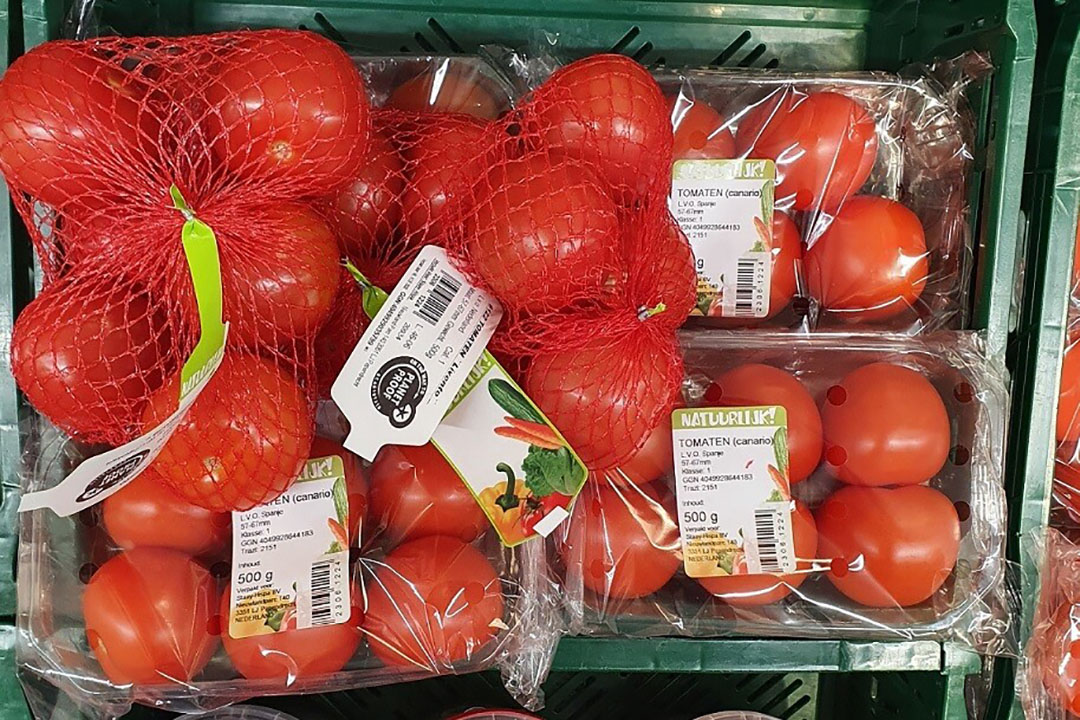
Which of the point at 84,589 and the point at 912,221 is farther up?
the point at 912,221

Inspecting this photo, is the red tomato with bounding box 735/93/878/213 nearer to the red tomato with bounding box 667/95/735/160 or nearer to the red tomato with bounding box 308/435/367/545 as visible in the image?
the red tomato with bounding box 667/95/735/160

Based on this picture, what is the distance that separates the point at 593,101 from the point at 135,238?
1.25 ft

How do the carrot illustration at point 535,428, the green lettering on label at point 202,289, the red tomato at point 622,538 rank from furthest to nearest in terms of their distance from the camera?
the red tomato at point 622,538 < the carrot illustration at point 535,428 < the green lettering on label at point 202,289

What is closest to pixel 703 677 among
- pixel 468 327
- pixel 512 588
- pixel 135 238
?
pixel 512 588

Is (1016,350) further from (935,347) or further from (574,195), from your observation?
(574,195)

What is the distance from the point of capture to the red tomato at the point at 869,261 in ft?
2.93

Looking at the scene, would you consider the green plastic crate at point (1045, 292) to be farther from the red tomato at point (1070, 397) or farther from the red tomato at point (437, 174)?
the red tomato at point (437, 174)

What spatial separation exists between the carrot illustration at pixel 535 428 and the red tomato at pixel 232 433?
6.7 inches

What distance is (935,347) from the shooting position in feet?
2.89

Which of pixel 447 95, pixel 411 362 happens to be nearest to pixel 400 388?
pixel 411 362

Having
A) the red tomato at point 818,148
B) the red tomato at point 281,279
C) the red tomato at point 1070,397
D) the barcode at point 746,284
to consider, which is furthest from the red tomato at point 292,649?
the red tomato at point 1070,397

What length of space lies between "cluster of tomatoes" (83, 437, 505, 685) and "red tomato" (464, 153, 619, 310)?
184mm

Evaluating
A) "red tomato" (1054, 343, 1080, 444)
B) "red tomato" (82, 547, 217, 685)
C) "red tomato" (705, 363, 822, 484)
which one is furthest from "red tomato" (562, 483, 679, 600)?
"red tomato" (1054, 343, 1080, 444)

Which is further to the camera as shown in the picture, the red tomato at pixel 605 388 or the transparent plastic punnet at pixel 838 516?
the transparent plastic punnet at pixel 838 516
